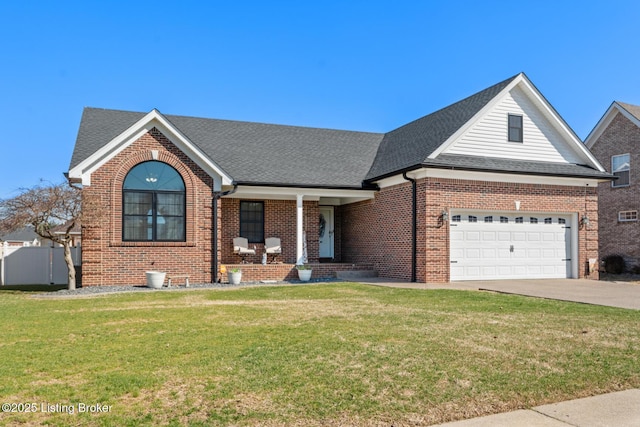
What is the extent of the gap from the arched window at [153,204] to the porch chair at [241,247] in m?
2.68

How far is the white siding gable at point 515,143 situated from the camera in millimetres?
17641

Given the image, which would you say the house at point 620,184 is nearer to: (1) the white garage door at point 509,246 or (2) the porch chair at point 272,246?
(1) the white garage door at point 509,246

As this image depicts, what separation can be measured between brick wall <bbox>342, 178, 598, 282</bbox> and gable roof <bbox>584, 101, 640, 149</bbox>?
23.4 ft

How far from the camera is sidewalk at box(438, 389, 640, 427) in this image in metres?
4.34

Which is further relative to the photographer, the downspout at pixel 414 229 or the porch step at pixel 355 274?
the porch step at pixel 355 274

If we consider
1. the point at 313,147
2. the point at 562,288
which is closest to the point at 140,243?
the point at 313,147

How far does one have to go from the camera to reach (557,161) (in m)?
18.7

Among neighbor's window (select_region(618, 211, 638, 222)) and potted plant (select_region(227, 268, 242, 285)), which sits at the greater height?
neighbor's window (select_region(618, 211, 638, 222))

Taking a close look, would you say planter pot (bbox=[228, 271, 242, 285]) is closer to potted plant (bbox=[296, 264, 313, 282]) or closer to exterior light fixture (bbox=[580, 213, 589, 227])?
potted plant (bbox=[296, 264, 313, 282])

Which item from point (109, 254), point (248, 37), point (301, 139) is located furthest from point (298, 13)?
point (109, 254)

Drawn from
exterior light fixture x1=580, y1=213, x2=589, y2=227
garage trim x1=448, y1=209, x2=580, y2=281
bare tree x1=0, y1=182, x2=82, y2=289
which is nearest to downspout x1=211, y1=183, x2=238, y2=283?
bare tree x1=0, y1=182, x2=82, y2=289

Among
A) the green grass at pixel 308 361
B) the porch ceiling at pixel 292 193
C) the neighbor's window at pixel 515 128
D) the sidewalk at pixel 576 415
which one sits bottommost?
the sidewalk at pixel 576 415

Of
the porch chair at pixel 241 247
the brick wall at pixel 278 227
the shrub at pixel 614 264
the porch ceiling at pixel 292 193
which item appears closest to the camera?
the porch ceiling at pixel 292 193

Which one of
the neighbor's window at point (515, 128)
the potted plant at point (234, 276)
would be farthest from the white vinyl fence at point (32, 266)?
the neighbor's window at point (515, 128)
